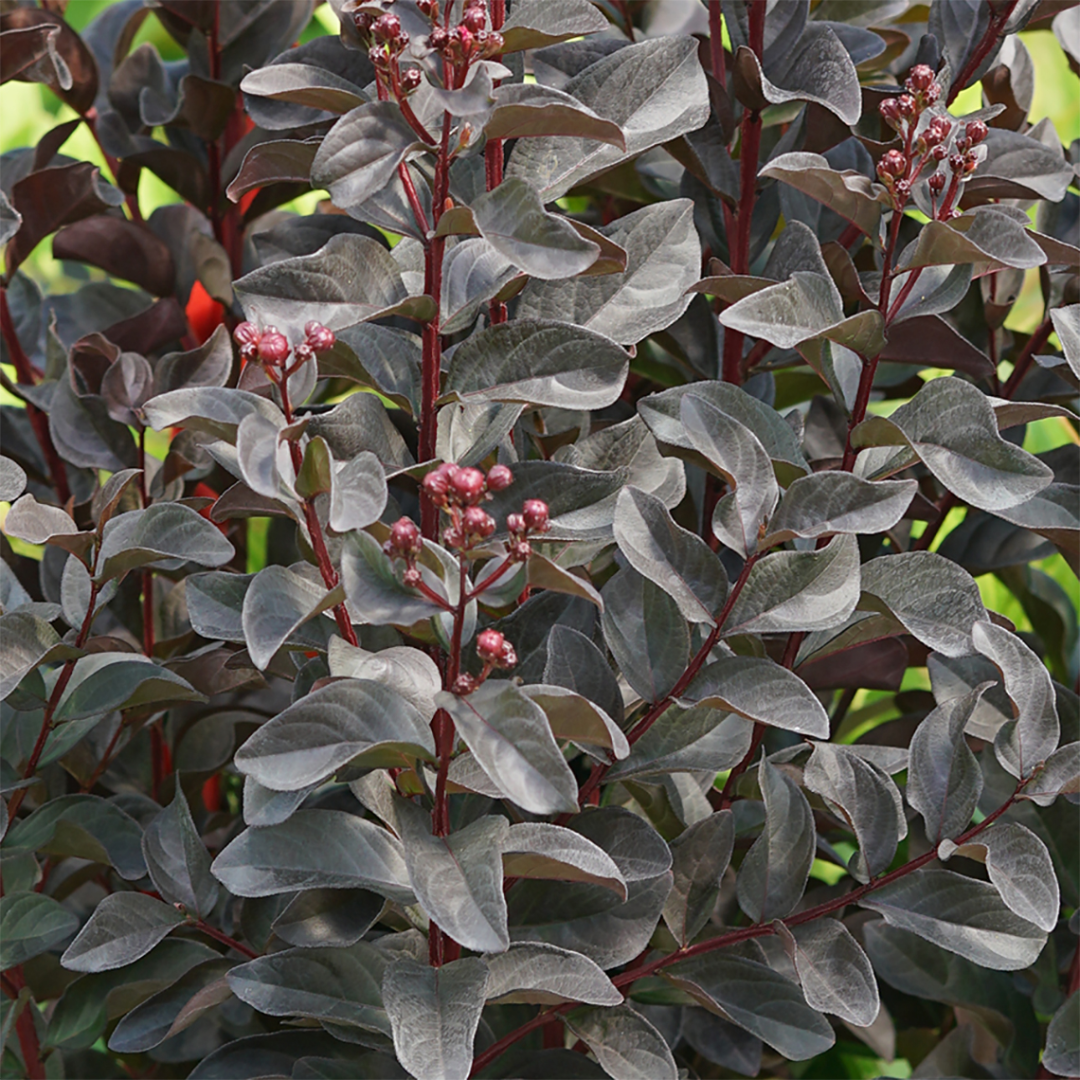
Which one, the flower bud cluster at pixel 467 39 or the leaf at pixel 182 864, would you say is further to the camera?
the leaf at pixel 182 864

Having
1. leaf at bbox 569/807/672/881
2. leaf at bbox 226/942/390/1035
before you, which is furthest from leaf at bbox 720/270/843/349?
leaf at bbox 226/942/390/1035

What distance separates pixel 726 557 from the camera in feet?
2.31

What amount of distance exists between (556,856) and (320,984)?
152 mm

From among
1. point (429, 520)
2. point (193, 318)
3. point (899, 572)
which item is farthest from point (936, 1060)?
point (193, 318)

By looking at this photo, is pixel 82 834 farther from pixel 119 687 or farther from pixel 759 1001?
pixel 759 1001

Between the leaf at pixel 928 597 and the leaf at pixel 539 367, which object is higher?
the leaf at pixel 539 367

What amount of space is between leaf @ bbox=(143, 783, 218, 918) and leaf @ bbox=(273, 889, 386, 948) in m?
0.08

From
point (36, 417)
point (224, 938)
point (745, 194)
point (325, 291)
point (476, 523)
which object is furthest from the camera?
point (36, 417)

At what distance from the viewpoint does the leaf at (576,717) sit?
0.41 meters

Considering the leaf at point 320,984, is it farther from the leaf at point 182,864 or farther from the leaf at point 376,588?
the leaf at point 376,588

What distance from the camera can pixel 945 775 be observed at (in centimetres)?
54

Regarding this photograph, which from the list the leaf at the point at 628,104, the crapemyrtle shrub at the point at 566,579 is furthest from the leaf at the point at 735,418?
the leaf at the point at 628,104

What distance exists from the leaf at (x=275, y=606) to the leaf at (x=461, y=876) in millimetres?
88

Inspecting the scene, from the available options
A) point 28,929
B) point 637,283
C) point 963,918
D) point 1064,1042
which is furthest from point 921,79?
point 28,929
